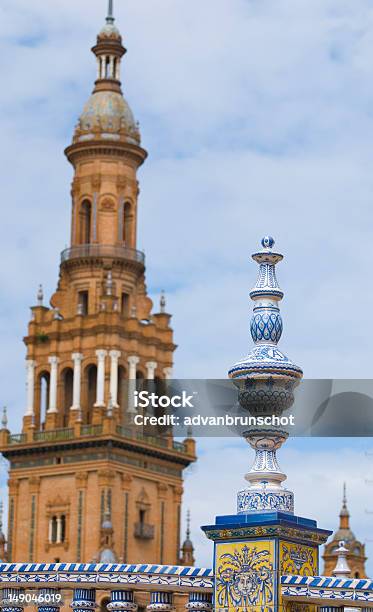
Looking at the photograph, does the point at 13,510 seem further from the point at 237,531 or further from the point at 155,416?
the point at 237,531

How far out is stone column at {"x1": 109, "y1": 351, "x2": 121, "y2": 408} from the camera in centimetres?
7700

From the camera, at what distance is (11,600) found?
21.4 metres

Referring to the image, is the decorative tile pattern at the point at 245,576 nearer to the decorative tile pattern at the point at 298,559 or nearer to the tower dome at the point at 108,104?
the decorative tile pattern at the point at 298,559

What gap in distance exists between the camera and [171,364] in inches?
3191

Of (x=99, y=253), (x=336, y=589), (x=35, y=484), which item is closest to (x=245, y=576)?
(x=336, y=589)

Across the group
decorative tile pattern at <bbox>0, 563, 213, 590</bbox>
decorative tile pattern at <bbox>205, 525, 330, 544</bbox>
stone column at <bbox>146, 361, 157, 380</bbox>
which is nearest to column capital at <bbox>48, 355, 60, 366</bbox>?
stone column at <bbox>146, 361, 157, 380</bbox>

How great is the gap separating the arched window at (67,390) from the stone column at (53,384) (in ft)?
1.81

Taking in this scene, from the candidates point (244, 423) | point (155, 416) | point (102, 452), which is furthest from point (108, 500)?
point (244, 423)

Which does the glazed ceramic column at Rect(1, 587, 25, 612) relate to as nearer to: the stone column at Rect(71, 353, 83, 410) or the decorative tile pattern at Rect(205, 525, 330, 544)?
the decorative tile pattern at Rect(205, 525, 330, 544)

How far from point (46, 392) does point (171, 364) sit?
615cm

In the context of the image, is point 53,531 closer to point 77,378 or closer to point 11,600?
point 77,378

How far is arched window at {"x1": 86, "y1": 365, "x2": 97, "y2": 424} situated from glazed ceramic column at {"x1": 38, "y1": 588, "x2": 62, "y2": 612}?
57.0 m

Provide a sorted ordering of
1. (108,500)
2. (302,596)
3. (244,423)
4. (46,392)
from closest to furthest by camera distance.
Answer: (302,596) → (244,423) → (108,500) → (46,392)

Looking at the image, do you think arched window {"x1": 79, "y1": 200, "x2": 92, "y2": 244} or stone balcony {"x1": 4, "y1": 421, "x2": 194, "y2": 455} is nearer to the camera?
stone balcony {"x1": 4, "y1": 421, "x2": 194, "y2": 455}
